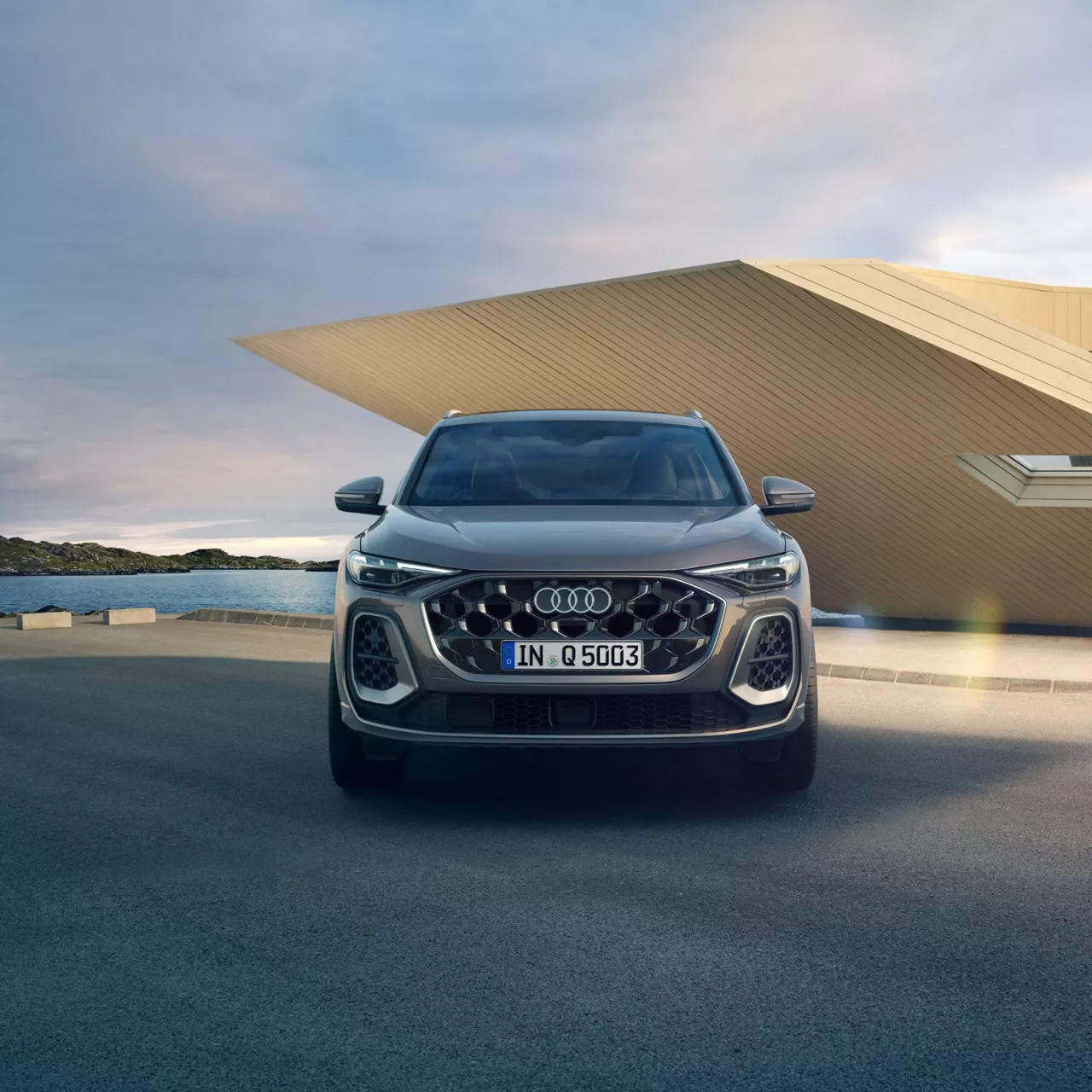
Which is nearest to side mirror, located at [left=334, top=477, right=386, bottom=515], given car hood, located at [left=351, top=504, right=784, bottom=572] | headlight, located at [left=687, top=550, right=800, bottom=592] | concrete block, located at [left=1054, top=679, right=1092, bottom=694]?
car hood, located at [left=351, top=504, right=784, bottom=572]

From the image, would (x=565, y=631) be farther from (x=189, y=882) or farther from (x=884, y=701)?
(x=884, y=701)

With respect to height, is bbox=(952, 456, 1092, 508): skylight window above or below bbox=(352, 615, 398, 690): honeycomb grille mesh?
above

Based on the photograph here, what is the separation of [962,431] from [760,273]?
13.9 ft

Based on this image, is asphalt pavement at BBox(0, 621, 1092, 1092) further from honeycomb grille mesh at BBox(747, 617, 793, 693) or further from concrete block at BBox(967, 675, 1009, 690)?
concrete block at BBox(967, 675, 1009, 690)

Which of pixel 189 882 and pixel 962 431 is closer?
pixel 189 882

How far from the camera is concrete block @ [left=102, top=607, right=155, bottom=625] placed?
835 inches

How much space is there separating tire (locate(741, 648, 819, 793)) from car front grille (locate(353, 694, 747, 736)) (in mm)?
581

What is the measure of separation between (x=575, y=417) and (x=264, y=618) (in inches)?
597

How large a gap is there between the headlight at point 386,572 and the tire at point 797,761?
162 centimetres

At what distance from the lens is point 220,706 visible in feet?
28.9

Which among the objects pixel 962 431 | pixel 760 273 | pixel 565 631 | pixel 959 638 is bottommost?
pixel 959 638

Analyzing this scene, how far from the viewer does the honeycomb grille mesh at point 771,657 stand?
15.6 feet

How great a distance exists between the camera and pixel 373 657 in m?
4.82

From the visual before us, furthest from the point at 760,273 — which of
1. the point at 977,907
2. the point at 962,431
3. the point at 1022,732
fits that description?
the point at 977,907
